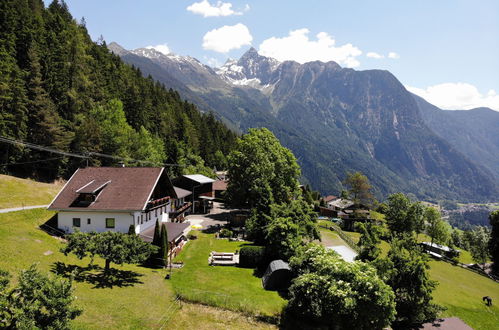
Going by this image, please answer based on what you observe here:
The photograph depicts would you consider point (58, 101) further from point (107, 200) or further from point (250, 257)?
point (250, 257)

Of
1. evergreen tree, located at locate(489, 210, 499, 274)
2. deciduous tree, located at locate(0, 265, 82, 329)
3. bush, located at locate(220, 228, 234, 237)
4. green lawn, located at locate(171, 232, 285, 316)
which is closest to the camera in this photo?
deciduous tree, located at locate(0, 265, 82, 329)

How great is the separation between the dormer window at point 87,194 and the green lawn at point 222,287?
13019 millimetres

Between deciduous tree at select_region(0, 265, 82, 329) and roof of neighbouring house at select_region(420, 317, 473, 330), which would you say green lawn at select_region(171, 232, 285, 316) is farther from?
roof of neighbouring house at select_region(420, 317, 473, 330)

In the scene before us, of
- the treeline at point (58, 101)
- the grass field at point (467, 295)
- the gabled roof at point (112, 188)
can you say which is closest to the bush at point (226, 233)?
the gabled roof at point (112, 188)

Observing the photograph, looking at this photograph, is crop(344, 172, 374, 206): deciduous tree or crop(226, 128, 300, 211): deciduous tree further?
crop(344, 172, 374, 206): deciduous tree

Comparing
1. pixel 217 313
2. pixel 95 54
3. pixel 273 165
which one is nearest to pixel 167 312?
pixel 217 313

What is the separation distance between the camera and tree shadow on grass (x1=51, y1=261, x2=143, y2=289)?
2386 centimetres

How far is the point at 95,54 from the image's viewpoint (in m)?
93.7

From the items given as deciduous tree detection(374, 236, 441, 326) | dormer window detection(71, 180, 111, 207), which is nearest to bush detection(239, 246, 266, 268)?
deciduous tree detection(374, 236, 441, 326)

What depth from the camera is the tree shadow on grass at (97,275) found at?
23.9 m

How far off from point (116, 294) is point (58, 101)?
58468 millimetres

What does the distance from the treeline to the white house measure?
75.0 feet

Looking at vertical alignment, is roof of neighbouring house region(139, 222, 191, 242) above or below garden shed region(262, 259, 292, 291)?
above

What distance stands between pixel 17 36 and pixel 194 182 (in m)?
47.6
